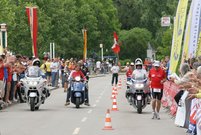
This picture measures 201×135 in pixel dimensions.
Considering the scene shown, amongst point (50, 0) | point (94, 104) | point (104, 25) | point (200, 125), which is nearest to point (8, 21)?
point (50, 0)

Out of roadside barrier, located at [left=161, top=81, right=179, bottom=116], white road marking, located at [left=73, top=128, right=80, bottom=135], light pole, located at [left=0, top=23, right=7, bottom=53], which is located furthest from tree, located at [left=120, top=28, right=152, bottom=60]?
white road marking, located at [left=73, top=128, right=80, bottom=135]

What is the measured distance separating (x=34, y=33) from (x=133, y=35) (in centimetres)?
6135

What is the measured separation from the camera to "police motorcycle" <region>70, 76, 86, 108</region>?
24797 mm

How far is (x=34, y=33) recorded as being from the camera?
3725 centimetres

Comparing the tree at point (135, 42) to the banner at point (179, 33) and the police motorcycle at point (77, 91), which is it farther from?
the banner at point (179, 33)

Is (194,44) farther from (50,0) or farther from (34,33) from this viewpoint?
(50,0)

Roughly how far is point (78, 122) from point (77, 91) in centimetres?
552

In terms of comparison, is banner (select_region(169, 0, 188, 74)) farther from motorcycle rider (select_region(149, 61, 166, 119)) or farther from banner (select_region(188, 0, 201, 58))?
motorcycle rider (select_region(149, 61, 166, 119))

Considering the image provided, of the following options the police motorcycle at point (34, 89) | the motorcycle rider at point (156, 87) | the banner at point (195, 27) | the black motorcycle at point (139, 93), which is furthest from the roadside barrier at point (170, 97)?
the police motorcycle at point (34, 89)

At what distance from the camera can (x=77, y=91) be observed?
24.8 m

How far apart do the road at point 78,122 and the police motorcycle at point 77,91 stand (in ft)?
1.10

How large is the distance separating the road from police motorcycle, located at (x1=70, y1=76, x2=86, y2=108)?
0.33 m

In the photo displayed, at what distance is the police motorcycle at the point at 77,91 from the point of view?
24797 mm

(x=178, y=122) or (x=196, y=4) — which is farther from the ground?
(x=196, y=4)
